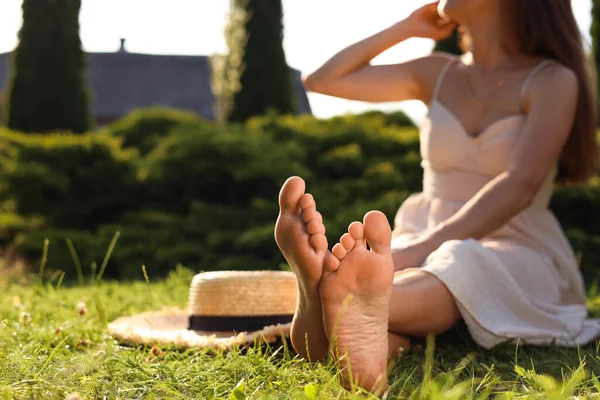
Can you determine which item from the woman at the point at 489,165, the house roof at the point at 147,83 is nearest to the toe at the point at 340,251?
the woman at the point at 489,165

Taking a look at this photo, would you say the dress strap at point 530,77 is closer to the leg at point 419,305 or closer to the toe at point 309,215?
the leg at point 419,305

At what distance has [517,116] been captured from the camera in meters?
2.80

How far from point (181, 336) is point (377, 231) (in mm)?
893

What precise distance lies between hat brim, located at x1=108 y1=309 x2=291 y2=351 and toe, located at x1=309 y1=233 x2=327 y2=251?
1.47 ft

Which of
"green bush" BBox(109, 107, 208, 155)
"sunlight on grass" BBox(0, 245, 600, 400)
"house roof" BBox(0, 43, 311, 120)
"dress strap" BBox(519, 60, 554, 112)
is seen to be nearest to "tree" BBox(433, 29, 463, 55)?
"green bush" BBox(109, 107, 208, 155)

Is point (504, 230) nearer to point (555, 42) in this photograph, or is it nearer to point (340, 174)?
point (555, 42)

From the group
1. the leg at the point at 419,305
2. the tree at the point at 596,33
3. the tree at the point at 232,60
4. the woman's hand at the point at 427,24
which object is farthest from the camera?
the tree at the point at 232,60

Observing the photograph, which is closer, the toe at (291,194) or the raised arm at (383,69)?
the toe at (291,194)

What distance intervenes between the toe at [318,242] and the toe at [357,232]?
0.07m

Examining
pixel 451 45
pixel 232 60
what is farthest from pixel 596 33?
pixel 232 60

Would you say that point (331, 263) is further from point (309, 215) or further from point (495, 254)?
point (495, 254)

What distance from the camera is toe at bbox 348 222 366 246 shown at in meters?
1.72

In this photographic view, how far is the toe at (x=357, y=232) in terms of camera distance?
5.65 ft

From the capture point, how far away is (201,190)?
21.3ft
